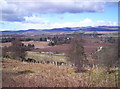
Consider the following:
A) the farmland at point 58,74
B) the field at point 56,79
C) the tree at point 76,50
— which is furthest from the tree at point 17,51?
the field at point 56,79

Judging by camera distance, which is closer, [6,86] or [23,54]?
[6,86]

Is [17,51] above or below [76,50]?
below

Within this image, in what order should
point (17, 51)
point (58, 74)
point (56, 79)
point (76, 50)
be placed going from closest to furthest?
point (56, 79)
point (58, 74)
point (76, 50)
point (17, 51)

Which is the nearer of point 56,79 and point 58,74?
point 56,79

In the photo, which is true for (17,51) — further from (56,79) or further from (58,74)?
(56,79)

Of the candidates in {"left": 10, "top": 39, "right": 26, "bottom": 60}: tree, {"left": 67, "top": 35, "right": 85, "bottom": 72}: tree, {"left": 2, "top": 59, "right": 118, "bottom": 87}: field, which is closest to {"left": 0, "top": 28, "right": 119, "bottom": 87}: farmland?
{"left": 2, "top": 59, "right": 118, "bottom": 87}: field

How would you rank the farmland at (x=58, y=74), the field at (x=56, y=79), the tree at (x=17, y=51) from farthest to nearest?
the tree at (x=17, y=51), the farmland at (x=58, y=74), the field at (x=56, y=79)

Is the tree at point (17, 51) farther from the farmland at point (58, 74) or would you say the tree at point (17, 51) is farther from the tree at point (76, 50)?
the tree at point (76, 50)

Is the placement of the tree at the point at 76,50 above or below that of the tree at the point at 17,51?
above

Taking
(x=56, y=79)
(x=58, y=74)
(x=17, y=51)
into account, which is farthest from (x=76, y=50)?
(x=17, y=51)

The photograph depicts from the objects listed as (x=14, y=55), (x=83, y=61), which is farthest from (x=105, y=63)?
(x=14, y=55)

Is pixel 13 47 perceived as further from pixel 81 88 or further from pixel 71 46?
pixel 81 88
